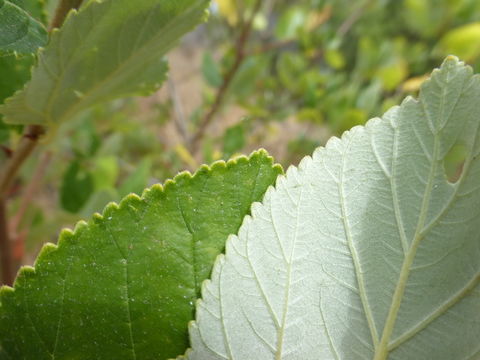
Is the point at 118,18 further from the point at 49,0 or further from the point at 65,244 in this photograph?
the point at 49,0

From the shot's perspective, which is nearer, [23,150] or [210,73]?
[23,150]

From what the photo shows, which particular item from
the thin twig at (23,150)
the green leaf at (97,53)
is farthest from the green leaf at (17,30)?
the thin twig at (23,150)

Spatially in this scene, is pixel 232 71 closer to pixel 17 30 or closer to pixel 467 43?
pixel 467 43

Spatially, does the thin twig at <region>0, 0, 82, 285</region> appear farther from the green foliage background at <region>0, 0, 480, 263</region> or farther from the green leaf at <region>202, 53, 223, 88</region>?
the green leaf at <region>202, 53, 223, 88</region>

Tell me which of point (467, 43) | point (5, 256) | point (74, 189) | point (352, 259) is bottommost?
point (352, 259)

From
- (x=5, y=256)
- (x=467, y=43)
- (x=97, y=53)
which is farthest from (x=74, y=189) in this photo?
(x=467, y=43)

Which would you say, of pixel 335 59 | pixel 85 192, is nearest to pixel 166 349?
pixel 85 192

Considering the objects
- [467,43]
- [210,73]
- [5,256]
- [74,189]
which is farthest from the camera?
A: [210,73]

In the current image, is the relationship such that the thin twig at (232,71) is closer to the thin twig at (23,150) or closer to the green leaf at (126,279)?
the thin twig at (23,150)
